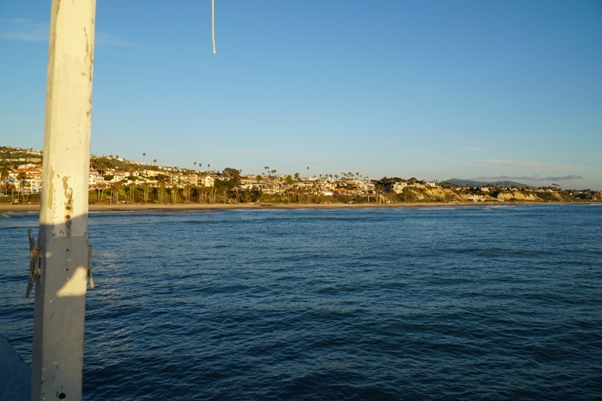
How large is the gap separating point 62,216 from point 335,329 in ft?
37.1

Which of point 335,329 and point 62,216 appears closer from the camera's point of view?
point 62,216

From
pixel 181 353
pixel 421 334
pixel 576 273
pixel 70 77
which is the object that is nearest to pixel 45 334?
pixel 70 77

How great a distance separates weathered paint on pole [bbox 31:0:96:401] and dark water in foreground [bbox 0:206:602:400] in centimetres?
599

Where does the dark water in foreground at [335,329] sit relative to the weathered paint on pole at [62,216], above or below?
below

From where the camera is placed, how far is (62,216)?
3.43 metres

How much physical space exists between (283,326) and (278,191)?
173m

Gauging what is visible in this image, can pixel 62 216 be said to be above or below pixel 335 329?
above

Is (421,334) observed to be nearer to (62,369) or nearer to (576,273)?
(62,369)

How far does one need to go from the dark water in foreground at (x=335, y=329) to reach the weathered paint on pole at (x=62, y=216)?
5.99 meters

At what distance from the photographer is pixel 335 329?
13438mm

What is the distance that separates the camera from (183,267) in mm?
25219

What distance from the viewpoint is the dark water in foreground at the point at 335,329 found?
9.45 meters

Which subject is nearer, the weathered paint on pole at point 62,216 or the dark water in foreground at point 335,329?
the weathered paint on pole at point 62,216

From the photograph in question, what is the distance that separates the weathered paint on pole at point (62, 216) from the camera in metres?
3.39
